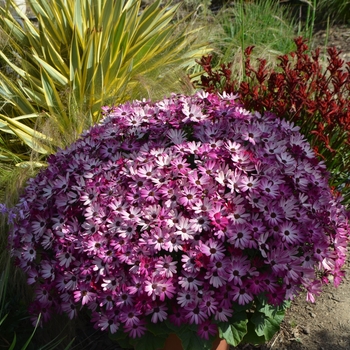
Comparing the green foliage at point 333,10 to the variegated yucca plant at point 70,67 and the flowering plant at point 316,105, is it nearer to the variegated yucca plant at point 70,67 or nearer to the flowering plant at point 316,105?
the variegated yucca plant at point 70,67

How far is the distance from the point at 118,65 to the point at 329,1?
3984 mm

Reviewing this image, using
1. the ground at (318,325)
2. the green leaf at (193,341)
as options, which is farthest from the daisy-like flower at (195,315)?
the ground at (318,325)

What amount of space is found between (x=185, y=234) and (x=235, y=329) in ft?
1.38

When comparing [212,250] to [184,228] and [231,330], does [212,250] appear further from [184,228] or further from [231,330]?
[231,330]

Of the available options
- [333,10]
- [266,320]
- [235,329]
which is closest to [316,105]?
[266,320]

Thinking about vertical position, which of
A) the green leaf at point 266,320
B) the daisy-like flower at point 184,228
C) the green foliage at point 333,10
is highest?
the daisy-like flower at point 184,228

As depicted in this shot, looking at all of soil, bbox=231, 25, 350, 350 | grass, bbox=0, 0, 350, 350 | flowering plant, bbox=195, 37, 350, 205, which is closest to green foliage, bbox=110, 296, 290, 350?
grass, bbox=0, 0, 350, 350

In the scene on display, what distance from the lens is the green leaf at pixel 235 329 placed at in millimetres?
2070

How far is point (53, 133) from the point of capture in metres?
3.48

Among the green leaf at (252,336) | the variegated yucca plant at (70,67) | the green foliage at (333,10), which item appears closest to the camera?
the green leaf at (252,336)

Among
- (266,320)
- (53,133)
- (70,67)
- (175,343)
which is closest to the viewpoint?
(266,320)

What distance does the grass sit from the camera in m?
2.72

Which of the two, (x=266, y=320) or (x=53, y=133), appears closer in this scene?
(x=266, y=320)

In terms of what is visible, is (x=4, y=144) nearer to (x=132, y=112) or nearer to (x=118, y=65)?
(x=118, y=65)
